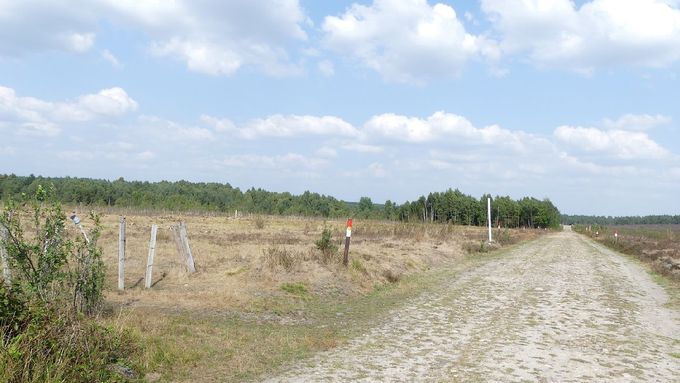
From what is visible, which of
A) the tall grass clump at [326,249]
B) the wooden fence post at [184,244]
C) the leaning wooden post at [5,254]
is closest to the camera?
the leaning wooden post at [5,254]

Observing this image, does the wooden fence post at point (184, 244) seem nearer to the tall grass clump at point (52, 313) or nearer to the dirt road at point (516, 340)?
the tall grass clump at point (52, 313)

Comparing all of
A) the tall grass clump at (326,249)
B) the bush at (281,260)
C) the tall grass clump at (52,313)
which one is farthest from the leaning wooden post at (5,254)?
the tall grass clump at (326,249)

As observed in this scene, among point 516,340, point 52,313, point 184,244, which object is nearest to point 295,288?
point 184,244

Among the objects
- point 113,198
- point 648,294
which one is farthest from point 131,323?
point 113,198

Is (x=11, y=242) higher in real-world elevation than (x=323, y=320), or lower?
higher

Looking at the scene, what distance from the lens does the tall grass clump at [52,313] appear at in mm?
4508

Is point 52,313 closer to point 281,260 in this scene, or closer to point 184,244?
point 184,244

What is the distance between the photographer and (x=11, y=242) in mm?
6262

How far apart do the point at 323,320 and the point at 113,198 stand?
116 m

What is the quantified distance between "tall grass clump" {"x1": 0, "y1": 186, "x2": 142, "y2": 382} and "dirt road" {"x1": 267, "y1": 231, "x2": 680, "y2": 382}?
2015 mm

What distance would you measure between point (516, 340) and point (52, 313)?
6.28 metres

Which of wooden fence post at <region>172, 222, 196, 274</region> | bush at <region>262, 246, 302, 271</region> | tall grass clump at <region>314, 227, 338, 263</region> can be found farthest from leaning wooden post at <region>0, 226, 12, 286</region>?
tall grass clump at <region>314, 227, 338, 263</region>

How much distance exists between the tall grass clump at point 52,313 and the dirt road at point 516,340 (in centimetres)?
201

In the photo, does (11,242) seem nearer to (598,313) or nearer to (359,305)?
(359,305)
